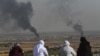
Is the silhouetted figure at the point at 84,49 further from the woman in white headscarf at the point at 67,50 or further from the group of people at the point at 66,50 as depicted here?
the woman in white headscarf at the point at 67,50

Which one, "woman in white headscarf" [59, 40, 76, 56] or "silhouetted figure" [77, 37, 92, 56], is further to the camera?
"silhouetted figure" [77, 37, 92, 56]

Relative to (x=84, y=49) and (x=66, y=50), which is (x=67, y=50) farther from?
(x=84, y=49)

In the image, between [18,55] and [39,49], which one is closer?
[39,49]

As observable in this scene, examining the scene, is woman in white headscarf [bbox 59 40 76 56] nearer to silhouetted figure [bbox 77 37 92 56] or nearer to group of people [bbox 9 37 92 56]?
group of people [bbox 9 37 92 56]

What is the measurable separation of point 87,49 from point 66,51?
1139mm

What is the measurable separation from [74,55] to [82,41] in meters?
0.94

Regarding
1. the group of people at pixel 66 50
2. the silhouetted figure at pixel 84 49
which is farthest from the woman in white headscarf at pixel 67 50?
the silhouetted figure at pixel 84 49

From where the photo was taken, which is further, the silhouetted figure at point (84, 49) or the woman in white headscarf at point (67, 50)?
the silhouetted figure at point (84, 49)

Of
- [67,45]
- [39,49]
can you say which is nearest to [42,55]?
[39,49]

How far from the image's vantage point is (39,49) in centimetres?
1308

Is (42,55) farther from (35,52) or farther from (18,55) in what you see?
(18,55)

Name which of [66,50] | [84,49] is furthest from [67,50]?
[84,49]

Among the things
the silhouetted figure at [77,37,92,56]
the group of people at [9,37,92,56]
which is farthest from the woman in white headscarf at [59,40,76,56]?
the silhouetted figure at [77,37,92,56]

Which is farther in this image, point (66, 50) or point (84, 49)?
point (84, 49)
